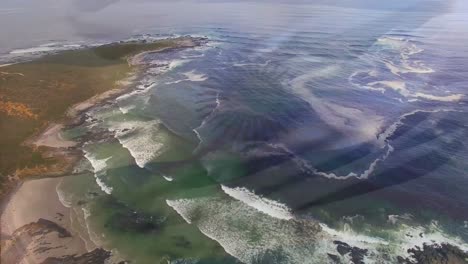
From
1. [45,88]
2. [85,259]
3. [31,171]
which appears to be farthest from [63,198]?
[45,88]

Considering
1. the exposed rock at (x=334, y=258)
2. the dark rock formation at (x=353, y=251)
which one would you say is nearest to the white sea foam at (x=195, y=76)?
the dark rock formation at (x=353, y=251)

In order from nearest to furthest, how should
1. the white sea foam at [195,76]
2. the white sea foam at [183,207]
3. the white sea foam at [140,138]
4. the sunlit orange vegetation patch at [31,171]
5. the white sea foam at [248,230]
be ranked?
1. the white sea foam at [248,230]
2. the white sea foam at [183,207]
3. the sunlit orange vegetation patch at [31,171]
4. the white sea foam at [140,138]
5. the white sea foam at [195,76]

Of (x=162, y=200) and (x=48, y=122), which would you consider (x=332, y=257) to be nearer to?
(x=162, y=200)

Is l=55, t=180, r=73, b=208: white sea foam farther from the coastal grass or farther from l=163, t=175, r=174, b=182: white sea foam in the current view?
l=163, t=175, r=174, b=182: white sea foam

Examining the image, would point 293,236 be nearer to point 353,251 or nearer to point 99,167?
point 353,251

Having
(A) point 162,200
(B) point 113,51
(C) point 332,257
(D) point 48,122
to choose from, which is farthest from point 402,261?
(B) point 113,51

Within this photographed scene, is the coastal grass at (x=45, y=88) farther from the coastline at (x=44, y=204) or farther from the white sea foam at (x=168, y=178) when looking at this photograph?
the white sea foam at (x=168, y=178)
